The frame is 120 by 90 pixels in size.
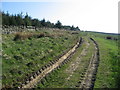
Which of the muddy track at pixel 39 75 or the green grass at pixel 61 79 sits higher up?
the muddy track at pixel 39 75

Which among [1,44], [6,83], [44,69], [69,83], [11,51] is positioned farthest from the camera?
[1,44]

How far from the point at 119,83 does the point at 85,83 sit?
307 centimetres

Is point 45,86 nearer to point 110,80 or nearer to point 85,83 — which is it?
point 85,83

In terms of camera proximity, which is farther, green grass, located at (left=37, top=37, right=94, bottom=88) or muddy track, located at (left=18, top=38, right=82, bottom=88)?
green grass, located at (left=37, top=37, right=94, bottom=88)

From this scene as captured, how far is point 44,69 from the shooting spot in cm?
2258

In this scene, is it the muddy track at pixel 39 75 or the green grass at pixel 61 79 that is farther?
the green grass at pixel 61 79

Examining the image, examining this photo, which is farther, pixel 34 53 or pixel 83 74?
pixel 34 53

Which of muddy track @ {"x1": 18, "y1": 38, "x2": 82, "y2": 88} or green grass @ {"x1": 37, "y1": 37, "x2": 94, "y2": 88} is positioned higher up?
muddy track @ {"x1": 18, "y1": 38, "x2": 82, "y2": 88}

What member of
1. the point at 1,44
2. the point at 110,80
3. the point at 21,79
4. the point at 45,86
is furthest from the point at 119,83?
the point at 1,44

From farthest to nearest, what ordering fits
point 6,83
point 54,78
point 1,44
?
point 1,44
point 54,78
point 6,83

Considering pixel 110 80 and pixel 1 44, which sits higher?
pixel 1 44

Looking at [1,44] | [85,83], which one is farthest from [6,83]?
[1,44]

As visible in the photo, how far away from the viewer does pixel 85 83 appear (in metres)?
19.6

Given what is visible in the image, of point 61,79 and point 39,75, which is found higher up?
point 39,75
